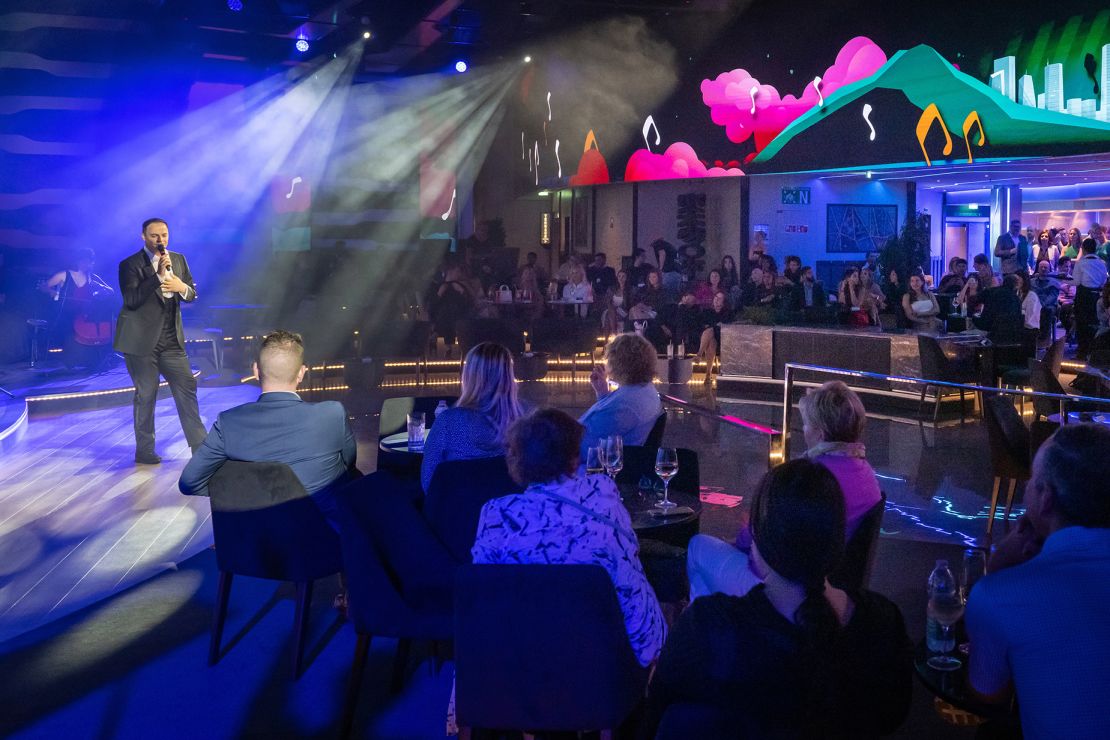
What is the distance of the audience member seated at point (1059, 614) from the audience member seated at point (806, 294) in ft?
31.0

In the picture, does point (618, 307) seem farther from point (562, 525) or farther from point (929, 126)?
point (562, 525)

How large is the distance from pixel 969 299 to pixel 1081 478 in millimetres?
10373

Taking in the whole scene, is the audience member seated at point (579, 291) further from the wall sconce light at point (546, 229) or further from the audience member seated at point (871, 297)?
the wall sconce light at point (546, 229)

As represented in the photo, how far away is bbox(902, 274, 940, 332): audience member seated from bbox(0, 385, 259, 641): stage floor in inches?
285

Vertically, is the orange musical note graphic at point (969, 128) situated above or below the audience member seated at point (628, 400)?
above

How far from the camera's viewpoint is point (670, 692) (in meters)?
1.89

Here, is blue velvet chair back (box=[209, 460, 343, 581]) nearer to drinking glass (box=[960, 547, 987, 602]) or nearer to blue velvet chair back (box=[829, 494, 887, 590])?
blue velvet chair back (box=[829, 494, 887, 590])

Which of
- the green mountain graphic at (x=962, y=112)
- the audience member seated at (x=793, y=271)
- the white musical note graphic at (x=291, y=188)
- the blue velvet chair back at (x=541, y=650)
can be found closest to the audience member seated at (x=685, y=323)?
the audience member seated at (x=793, y=271)

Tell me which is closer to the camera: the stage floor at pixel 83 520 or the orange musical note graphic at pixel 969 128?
the stage floor at pixel 83 520

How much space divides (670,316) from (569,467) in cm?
1031

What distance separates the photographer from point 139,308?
662cm

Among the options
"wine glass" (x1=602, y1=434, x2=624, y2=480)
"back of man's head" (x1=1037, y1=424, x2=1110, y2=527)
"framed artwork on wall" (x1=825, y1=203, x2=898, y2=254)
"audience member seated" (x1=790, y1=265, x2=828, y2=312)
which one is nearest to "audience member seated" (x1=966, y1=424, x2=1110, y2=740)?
"back of man's head" (x1=1037, y1=424, x2=1110, y2=527)

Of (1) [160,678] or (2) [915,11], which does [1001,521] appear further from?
(2) [915,11]

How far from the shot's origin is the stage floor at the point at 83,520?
14.8ft
